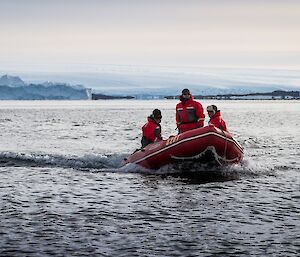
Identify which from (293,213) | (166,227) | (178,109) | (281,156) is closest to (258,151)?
(281,156)

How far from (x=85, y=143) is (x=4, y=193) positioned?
16.1 metres

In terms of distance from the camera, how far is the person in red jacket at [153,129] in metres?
16.0

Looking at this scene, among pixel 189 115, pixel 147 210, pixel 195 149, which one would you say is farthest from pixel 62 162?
pixel 147 210

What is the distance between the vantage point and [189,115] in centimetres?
1585

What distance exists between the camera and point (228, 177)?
14758mm

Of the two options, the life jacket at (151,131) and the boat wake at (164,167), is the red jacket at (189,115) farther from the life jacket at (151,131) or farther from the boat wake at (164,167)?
the boat wake at (164,167)

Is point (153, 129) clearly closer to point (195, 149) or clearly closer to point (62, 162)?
point (195, 149)

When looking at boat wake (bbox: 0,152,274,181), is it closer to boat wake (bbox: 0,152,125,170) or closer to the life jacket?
boat wake (bbox: 0,152,125,170)

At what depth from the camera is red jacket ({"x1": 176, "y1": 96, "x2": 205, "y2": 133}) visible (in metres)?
15.7

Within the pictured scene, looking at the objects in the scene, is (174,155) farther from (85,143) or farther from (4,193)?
(85,143)

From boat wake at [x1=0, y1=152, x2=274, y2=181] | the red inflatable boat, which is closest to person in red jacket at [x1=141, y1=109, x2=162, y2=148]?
the red inflatable boat

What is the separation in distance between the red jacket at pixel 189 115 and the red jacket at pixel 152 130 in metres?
0.71

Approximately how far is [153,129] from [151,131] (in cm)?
11

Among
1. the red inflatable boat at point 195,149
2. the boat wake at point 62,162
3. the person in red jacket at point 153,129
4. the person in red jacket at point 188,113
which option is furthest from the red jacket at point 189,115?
the boat wake at point 62,162
